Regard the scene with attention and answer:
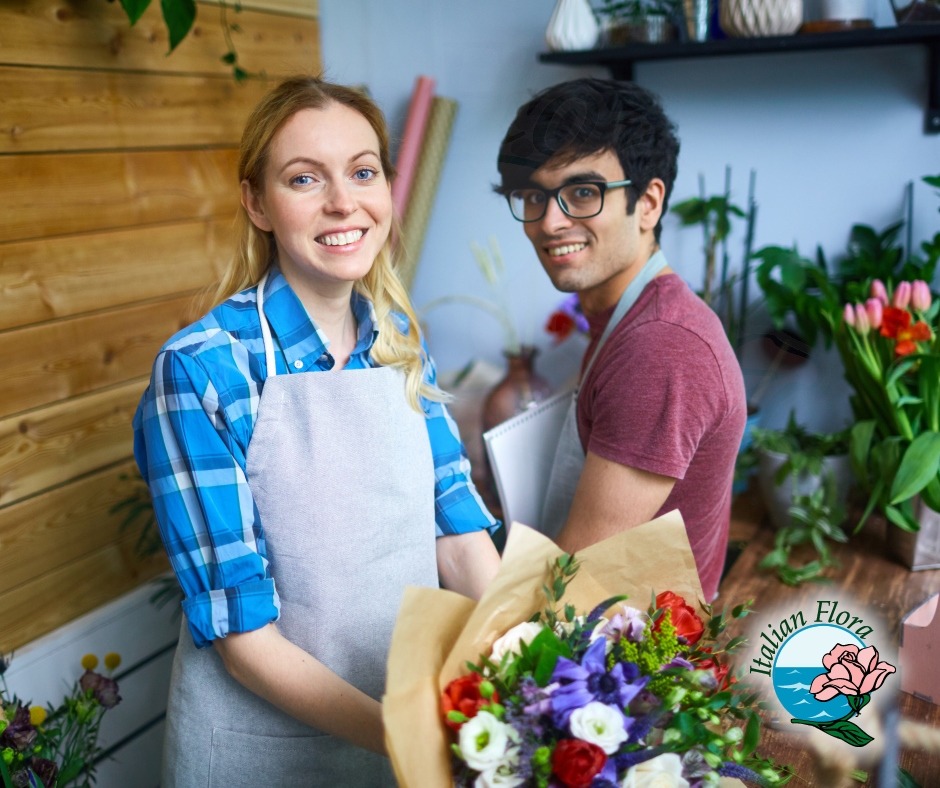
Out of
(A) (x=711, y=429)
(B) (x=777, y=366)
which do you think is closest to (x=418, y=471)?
(A) (x=711, y=429)

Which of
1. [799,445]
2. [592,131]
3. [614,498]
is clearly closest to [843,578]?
[799,445]

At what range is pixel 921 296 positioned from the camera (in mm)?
1234

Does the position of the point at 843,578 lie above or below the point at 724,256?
below

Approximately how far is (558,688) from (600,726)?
35mm

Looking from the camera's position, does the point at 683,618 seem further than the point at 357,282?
No

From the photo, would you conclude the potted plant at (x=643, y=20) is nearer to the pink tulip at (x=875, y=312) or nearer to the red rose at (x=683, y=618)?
the pink tulip at (x=875, y=312)

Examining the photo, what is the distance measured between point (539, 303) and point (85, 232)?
0.80m

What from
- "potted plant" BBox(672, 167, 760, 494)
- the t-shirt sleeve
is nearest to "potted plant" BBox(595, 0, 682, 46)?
"potted plant" BBox(672, 167, 760, 494)

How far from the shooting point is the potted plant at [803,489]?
1325 mm

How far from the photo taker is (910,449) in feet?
3.99

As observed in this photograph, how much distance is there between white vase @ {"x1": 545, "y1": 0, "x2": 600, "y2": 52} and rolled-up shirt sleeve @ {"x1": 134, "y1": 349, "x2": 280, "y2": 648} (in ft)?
3.34

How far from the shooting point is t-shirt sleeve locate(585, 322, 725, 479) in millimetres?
986

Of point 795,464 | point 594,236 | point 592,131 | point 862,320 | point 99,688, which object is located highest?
point 592,131

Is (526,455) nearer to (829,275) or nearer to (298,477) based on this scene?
(298,477)
